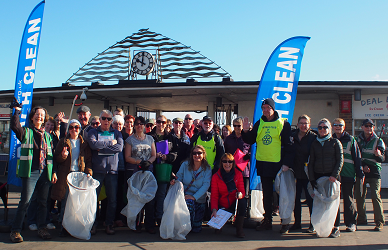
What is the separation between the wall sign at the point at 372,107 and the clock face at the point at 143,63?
7543mm

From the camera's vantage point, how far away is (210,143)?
5395mm

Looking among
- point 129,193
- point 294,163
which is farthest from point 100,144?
point 294,163

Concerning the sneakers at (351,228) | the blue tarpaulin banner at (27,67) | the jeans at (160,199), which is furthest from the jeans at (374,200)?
the blue tarpaulin banner at (27,67)

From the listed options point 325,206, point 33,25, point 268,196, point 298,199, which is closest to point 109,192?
point 268,196

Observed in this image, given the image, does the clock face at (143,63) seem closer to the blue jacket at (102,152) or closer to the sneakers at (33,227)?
the blue jacket at (102,152)

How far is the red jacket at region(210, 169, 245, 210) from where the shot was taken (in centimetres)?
484

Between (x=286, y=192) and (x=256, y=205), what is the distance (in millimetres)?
929

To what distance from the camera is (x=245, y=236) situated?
470 cm

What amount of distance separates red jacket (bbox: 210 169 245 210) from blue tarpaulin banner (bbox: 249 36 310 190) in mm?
1065

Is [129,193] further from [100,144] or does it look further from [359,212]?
[359,212]

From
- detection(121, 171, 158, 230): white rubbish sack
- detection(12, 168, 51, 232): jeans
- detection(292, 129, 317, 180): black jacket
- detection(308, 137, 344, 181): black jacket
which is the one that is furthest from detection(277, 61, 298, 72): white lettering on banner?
detection(12, 168, 51, 232): jeans

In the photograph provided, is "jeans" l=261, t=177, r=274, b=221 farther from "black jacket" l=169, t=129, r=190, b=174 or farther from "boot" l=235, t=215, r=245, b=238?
"black jacket" l=169, t=129, r=190, b=174

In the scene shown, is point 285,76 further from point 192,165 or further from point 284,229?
point 284,229

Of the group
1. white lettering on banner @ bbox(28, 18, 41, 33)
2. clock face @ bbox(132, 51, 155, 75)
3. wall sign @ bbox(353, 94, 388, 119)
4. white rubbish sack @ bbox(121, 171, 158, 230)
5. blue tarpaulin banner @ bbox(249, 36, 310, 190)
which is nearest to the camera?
white rubbish sack @ bbox(121, 171, 158, 230)
